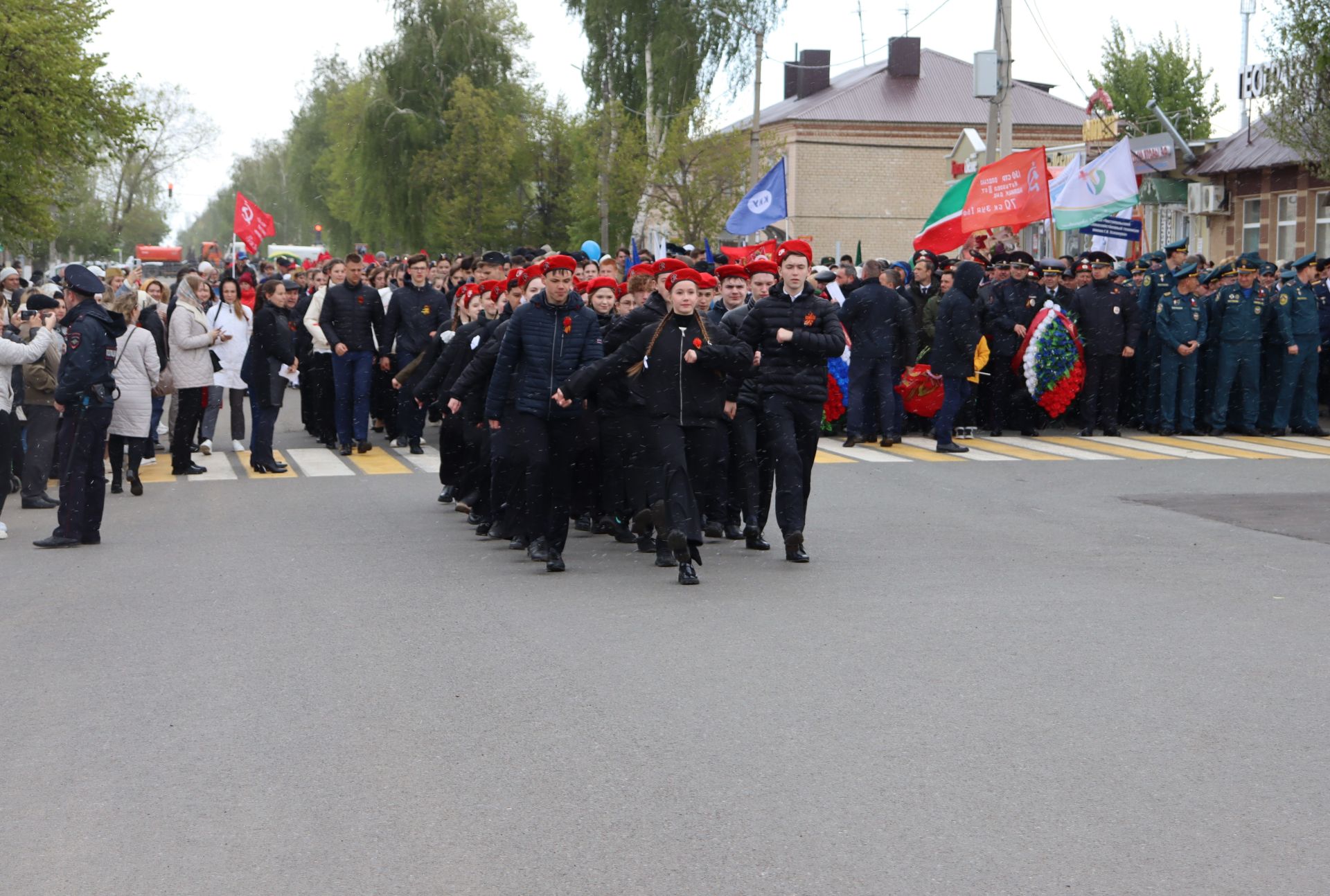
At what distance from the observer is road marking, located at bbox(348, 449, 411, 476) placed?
53.4 ft

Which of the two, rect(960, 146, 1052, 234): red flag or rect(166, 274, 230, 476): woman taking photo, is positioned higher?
rect(960, 146, 1052, 234): red flag

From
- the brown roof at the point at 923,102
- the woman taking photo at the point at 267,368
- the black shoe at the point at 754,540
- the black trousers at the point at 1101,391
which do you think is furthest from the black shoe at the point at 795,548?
the brown roof at the point at 923,102

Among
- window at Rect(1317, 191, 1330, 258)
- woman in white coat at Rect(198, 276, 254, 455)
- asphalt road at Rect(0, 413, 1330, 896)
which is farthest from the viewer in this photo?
window at Rect(1317, 191, 1330, 258)

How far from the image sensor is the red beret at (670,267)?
33.1 ft

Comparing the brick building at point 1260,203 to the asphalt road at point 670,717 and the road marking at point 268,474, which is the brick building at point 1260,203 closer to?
the road marking at point 268,474

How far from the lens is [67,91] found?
36.1 meters

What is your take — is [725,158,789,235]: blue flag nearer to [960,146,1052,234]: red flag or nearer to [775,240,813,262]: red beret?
[960,146,1052,234]: red flag

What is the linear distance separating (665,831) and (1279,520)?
8.55 m

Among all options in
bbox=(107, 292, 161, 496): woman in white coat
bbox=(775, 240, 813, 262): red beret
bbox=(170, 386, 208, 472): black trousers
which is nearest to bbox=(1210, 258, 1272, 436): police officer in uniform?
bbox=(775, 240, 813, 262): red beret

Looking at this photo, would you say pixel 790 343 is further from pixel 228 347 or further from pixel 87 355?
pixel 228 347

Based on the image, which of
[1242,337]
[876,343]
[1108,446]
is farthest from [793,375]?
[1242,337]

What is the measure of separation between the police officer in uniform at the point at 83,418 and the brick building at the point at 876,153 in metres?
52.3

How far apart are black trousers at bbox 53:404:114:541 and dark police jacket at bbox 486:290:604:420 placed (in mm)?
3013

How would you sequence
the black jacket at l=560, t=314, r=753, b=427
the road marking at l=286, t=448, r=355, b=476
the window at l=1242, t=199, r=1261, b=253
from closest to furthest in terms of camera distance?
the black jacket at l=560, t=314, r=753, b=427 → the road marking at l=286, t=448, r=355, b=476 → the window at l=1242, t=199, r=1261, b=253
